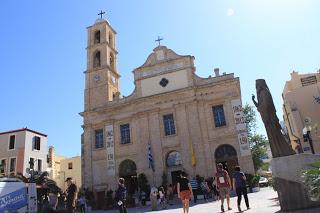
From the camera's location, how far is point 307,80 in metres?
34.7

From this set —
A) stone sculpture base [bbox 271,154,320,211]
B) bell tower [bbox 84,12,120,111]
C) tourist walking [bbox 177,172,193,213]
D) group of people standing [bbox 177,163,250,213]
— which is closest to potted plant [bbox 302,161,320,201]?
stone sculpture base [bbox 271,154,320,211]

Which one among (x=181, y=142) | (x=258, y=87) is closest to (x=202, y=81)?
(x=181, y=142)

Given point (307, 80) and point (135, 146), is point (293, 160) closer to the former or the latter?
point (135, 146)

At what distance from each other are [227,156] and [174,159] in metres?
4.28

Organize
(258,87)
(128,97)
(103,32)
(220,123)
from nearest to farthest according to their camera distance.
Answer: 1. (258,87)
2. (220,123)
3. (128,97)
4. (103,32)

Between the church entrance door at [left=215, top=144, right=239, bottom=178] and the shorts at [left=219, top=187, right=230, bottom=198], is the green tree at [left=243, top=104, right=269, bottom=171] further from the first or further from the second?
the shorts at [left=219, top=187, right=230, bottom=198]

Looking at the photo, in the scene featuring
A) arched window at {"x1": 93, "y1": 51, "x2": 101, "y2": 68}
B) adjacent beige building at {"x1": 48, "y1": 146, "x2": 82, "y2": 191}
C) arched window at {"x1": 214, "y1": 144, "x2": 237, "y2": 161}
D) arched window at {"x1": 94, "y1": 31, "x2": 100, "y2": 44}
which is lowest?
arched window at {"x1": 214, "y1": 144, "x2": 237, "y2": 161}

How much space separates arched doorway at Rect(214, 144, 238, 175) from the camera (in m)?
25.2

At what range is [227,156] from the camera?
2556 centimetres

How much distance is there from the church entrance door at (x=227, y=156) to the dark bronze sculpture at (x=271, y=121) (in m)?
16.4

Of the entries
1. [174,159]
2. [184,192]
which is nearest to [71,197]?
[184,192]

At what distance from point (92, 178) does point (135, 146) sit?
4811 millimetres

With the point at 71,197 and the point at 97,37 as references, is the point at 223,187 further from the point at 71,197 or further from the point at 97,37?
the point at 97,37

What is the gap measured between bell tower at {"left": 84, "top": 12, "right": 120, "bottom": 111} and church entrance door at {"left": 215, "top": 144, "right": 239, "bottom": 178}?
11.2 meters
